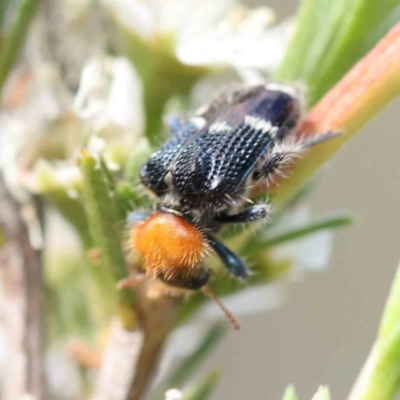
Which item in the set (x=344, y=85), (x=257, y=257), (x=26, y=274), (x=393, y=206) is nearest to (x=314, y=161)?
(x=344, y=85)

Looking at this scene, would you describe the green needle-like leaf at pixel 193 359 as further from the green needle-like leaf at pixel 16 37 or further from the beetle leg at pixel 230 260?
the green needle-like leaf at pixel 16 37

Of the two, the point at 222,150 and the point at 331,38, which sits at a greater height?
the point at 331,38

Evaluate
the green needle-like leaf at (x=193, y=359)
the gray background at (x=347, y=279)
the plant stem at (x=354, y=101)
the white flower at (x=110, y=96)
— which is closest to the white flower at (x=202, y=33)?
the white flower at (x=110, y=96)

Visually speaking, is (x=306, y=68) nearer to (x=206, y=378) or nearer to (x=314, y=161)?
(x=314, y=161)

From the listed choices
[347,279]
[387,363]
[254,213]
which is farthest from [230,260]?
[347,279]

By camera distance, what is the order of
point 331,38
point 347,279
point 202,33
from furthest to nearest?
point 347,279, point 202,33, point 331,38

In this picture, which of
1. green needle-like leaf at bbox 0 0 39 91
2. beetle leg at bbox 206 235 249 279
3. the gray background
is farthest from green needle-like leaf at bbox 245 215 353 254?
the gray background

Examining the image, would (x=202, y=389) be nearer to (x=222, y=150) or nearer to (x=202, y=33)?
(x=222, y=150)
